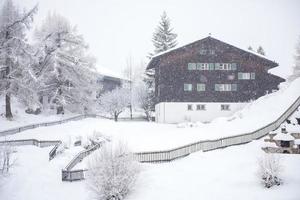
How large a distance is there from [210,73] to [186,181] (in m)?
28.9

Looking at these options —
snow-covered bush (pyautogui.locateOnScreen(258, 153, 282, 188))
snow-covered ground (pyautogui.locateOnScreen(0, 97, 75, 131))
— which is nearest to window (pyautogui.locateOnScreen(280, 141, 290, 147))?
snow-covered bush (pyautogui.locateOnScreen(258, 153, 282, 188))

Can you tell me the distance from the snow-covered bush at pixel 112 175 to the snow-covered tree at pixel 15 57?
19888mm

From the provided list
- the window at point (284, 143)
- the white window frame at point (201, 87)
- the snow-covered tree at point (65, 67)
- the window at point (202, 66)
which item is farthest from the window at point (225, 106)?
the window at point (284, 143)

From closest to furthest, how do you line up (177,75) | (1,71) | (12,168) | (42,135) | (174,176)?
(174,176) → (12,168) → (42,135) → (1,71) → (177,75)

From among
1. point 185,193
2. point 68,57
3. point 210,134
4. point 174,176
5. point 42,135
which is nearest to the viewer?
point 185,193

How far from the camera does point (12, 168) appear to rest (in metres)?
18.6

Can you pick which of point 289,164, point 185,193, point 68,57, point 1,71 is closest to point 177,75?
point 68,57

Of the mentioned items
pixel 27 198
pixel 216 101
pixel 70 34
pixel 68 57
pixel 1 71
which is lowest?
pixel 27 198

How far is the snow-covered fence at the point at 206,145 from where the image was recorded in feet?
62.0

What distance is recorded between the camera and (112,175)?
13.9m

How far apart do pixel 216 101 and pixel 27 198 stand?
3161 centimetres

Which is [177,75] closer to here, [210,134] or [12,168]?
[210,134]

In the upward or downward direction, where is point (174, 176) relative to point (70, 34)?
downward

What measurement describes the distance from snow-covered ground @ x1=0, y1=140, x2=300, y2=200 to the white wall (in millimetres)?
21320
